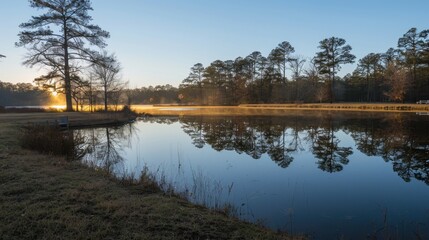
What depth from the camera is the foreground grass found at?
3.93 metres

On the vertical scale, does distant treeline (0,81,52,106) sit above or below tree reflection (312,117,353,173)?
above

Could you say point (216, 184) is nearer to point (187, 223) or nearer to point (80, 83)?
point (187, 223)

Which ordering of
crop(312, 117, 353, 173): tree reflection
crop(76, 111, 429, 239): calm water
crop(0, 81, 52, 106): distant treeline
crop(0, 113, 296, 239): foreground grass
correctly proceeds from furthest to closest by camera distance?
1. crop(0, 81, 52, 106): distant treeline
2. crop(312, 117, 353, 173): tree reflection
3. crop(76, 111, 429, 239): calm water
4. crop(0, 113, 296, 239): foreground grass

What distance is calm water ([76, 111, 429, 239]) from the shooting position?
549 centimetres

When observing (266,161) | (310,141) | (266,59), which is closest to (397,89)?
(266,59)

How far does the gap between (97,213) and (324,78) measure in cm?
6506

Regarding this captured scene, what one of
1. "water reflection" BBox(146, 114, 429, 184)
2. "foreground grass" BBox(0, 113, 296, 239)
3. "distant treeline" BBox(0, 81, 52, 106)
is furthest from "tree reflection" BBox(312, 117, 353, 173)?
"distant treeline" BBox(0, 81, 52, 106)

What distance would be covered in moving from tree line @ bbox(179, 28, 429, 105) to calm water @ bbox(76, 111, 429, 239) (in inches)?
1654

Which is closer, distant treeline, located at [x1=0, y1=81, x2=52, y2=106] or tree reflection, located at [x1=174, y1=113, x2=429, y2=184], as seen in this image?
tree reflection, located at [x1=174, y1=113, x2=429, y2=184]

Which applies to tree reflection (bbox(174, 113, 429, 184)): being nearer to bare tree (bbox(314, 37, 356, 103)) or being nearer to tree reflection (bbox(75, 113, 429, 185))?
tree reflection (bbox(75, 113, 429, 185))

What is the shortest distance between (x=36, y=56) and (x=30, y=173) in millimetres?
24116

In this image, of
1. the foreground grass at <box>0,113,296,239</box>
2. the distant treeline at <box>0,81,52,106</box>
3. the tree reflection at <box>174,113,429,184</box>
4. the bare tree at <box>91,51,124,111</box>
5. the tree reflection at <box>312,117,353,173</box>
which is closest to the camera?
the foreground grass at <box>0,113,296,239</box>

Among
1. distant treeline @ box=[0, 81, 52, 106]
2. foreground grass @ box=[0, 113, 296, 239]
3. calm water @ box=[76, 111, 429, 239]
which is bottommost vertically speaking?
calm water @ box=[76, 111, 429, 239]

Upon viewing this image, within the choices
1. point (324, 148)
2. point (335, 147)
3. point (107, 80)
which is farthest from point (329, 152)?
point (107, 80)
